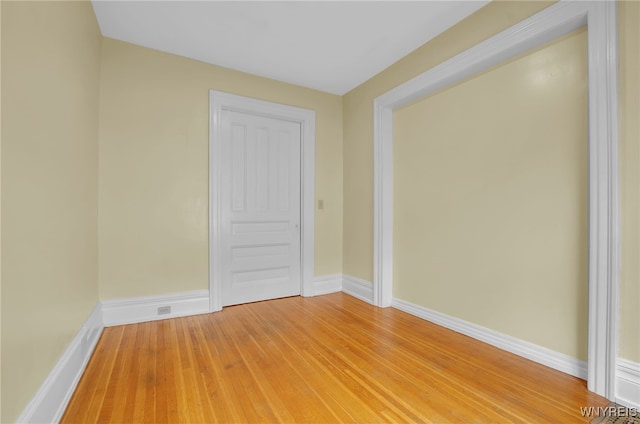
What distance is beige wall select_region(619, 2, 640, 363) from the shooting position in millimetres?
1533

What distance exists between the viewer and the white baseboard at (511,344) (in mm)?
1852

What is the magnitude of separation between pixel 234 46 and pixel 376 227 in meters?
2.34

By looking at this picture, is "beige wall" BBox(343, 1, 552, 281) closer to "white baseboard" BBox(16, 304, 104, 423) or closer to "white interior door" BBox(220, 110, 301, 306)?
"white interior door" BBox(220, 110, 301, 306)

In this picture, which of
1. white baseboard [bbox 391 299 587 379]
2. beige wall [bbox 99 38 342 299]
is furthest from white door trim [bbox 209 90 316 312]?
white baseboard [bbox 391 299 587 379]

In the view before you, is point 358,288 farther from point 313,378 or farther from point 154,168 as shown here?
point 154,168

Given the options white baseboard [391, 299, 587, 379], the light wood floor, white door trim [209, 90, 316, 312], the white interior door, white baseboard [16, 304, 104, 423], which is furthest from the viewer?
the white interior door

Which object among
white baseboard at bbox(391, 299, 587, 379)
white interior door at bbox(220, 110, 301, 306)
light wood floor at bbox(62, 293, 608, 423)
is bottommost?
light wood floor at bbox(62, 293, 608, 423)

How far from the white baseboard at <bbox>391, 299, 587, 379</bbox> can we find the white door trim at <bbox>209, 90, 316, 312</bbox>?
1.41 m

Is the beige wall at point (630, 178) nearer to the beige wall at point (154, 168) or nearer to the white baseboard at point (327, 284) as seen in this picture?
the white baseboard at point (327, 284)

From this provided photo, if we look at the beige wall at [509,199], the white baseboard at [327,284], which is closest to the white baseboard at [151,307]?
the white baseboard at [327,284]

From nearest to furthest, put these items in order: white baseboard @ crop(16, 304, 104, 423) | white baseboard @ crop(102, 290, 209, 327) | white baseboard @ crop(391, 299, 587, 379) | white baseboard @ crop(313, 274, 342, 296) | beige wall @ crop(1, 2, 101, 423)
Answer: beige wall @ crop(1, 2, 101, 423) < white baseboard @ crop(16, 304, 104, 423) < white baseboard @ crop(391, 299, 587, 379) < white baseboard @ crop(102, 290, 209, 327) < white baseboard @ crop(313, 274, 342, 296)

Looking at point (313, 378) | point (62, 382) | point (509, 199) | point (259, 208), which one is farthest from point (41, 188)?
point (509, 199)

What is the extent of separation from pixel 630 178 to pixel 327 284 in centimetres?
294

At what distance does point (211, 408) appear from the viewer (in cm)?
153
